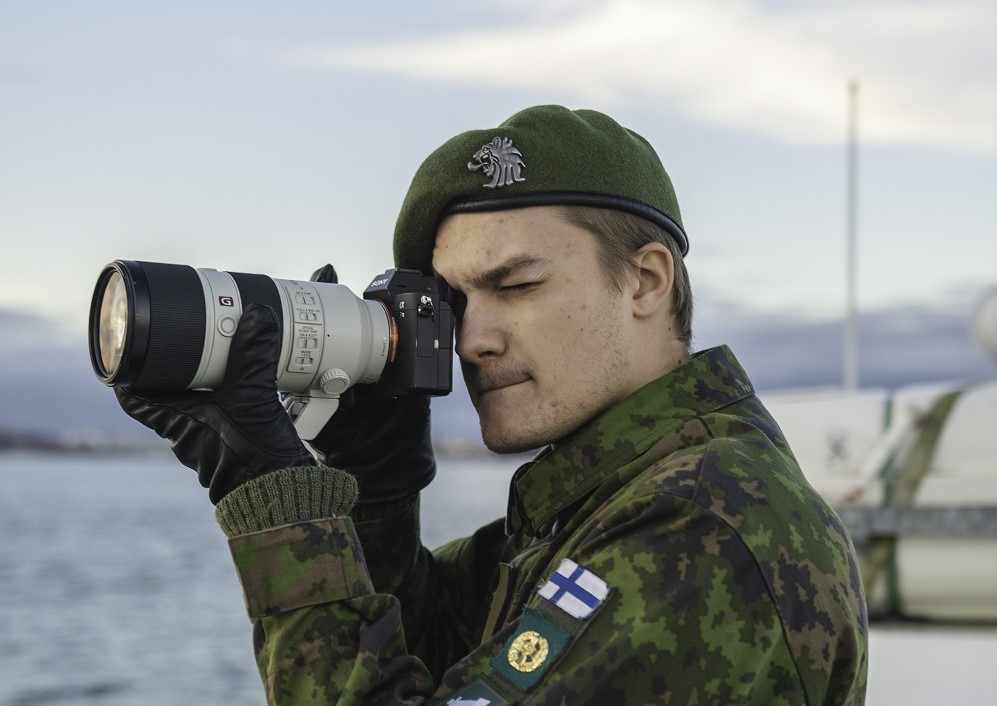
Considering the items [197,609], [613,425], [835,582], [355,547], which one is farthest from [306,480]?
[197,609]

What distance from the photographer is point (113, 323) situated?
157cm

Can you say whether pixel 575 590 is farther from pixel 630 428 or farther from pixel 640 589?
pixel 630 428

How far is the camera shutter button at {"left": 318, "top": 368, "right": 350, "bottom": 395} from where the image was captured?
1.70m

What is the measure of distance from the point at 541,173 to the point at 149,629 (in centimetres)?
1306

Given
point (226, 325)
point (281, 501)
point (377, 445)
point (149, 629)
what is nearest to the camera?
point (281, 501)

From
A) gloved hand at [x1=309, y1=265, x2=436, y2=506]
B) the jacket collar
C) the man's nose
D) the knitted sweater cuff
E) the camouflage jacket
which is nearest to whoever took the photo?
the camouflage jacket

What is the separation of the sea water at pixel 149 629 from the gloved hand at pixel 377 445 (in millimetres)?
2243

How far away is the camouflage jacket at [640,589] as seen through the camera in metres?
1.27

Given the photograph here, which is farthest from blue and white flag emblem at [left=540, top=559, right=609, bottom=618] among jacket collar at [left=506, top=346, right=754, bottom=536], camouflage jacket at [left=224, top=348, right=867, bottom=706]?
jacket collar at [left=506, top=346, right=754, bottom=536]

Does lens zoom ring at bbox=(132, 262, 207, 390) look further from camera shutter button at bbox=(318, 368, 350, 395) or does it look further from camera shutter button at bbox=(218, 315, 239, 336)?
camera shutter button at bbox=(318, 368, 350, 395)

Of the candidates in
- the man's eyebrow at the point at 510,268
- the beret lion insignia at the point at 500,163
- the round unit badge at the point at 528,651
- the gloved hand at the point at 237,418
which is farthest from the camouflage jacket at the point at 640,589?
the beret lion insignia at the point at 500,163

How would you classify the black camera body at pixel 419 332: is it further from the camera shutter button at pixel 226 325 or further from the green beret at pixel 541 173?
the camera shutter button at pixel 226 325

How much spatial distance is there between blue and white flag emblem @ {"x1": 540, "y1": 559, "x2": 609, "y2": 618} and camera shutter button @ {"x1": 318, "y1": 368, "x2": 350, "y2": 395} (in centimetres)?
49

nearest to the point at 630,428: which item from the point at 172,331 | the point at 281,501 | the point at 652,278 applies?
the point at 652,278
